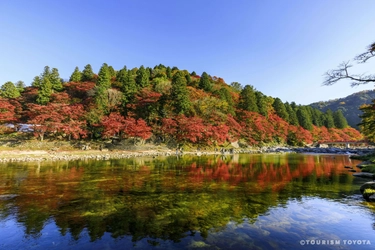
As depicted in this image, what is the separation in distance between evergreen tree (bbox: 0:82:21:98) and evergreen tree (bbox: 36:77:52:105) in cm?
556

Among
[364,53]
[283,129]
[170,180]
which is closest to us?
[364,53]

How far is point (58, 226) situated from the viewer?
5.45m

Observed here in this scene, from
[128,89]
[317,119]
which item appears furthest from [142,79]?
[317,119]

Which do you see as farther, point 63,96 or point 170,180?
point 63,96

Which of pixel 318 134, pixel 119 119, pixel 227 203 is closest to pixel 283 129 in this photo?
pixel 318 134

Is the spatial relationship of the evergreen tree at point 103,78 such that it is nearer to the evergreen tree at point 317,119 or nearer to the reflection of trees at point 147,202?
the reflection of trees at point 147,202

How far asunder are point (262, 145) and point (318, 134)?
86.9 ft

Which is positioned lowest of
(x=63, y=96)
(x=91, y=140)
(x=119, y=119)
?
(x=91, y=140)

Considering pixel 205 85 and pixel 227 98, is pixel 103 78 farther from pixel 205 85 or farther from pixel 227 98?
pixel 227 98

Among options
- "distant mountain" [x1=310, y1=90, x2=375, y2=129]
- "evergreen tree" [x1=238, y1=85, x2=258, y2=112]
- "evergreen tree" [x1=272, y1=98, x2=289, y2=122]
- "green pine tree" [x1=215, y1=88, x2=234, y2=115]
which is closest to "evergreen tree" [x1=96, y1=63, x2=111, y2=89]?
"green pine tree" [x1=215, y1=88, x2=234, y2=115]

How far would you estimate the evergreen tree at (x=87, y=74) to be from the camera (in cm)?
4499

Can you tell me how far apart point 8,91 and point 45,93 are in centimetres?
794

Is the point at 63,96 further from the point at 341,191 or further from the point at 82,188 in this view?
the point at 341,191

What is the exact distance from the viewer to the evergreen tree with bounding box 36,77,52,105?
34781mm
